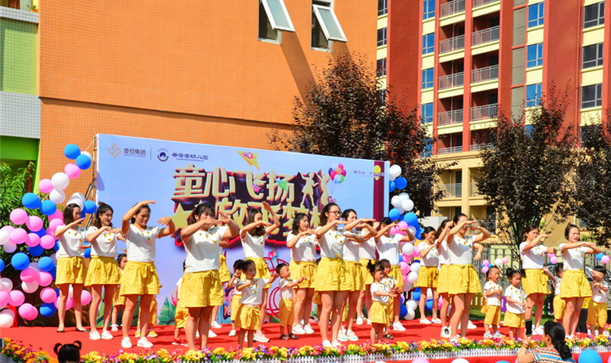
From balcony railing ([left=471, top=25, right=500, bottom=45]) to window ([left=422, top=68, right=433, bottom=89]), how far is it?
131 inches

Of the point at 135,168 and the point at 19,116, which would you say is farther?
the point at 19,116

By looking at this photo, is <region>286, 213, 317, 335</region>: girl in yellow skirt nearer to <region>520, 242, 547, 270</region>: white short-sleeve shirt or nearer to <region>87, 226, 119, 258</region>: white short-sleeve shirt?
<region>87, 226, 119, 258</region>: white short-sleeve shirt

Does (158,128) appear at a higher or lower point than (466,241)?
higher

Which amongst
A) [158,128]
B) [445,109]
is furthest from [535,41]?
[158,128]

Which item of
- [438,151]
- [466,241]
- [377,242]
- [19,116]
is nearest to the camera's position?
[466,241]

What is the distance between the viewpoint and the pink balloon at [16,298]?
9.95 metres

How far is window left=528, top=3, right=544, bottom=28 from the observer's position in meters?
36.8

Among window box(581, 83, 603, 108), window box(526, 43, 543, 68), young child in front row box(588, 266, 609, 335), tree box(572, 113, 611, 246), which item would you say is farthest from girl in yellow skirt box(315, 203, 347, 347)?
window box(526, 43, 543, 68)

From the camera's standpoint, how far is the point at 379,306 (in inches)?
359

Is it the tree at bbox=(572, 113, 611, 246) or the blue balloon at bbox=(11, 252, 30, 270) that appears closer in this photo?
the blue balloon at bbox=(11, 252, 30, 270)

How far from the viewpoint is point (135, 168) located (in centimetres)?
1059

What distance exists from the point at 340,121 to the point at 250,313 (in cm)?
718

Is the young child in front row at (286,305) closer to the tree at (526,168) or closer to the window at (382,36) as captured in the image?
the tree at (526,168)

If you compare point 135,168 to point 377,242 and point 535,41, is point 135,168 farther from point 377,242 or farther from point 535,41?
point 535,41
